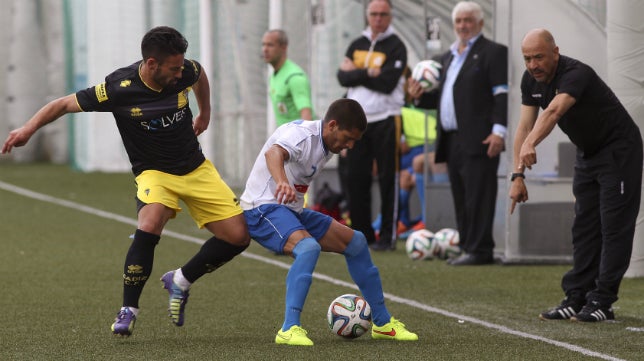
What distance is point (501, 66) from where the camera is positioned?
11609mm

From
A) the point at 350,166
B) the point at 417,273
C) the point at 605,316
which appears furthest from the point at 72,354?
the point at 350,166

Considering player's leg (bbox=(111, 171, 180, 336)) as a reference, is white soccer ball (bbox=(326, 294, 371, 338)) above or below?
below

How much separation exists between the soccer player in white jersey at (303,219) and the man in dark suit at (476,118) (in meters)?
4.25

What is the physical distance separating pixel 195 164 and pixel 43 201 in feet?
36.9

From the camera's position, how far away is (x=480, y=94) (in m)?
11.7

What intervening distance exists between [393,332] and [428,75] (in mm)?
5095

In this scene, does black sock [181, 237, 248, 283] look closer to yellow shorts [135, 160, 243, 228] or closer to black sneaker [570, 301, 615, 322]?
yellow shorts [135, 160, 243, 228]

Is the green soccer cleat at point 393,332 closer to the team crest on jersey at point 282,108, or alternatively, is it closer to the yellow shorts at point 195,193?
the yellow shorts at point 195,193

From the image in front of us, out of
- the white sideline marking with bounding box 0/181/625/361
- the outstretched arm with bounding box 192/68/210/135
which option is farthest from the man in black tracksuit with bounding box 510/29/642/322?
the outstretched arm with bounding box 192/68/210/135

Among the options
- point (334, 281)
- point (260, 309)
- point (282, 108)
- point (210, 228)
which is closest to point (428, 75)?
point (282, 108)

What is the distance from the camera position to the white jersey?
718cm

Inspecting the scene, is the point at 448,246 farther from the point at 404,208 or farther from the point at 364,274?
the point at 364,274

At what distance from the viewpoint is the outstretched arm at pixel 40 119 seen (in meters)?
7.01

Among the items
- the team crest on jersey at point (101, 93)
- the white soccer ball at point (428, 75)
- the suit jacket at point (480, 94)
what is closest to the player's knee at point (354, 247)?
the team crest on jersey at point (101, 93)
